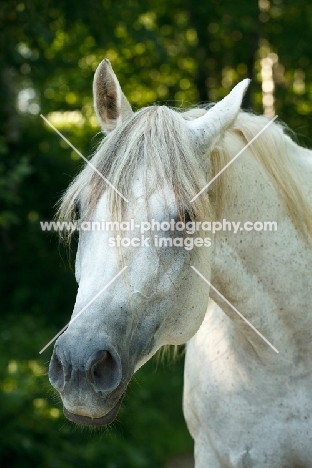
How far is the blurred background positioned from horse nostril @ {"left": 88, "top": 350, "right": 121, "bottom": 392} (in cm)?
223

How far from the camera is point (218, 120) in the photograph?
229 cm

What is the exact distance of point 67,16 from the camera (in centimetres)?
618

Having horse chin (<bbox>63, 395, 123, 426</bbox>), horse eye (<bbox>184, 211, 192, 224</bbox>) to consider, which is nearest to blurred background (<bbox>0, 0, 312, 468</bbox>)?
horse chin (<bbox>63, 395, 123, 426</bbox>)

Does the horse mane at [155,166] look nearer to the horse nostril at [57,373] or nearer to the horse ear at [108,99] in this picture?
the horse ear at [108,99]

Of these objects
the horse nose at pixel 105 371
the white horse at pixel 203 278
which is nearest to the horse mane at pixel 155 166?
the white horse at pixel 203 278

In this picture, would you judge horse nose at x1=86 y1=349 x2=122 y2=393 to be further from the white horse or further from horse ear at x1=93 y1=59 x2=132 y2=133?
horse ear at x1=93 y1=59 x2=132 y2=133

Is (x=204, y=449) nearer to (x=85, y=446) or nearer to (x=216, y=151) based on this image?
(x=216, y=151)

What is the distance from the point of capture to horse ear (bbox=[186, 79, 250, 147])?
2285 millimetres

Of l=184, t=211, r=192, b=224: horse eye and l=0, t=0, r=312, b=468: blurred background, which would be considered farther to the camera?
l=0, t=0, r=312, b=468: blurred background

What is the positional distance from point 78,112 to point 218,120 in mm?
7161

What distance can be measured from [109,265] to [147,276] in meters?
0.13

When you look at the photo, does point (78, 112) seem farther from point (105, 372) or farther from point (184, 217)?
point (105, 372)

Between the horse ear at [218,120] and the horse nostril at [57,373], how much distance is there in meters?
0.87

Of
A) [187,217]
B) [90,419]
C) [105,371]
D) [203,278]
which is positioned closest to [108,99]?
[187,217]
